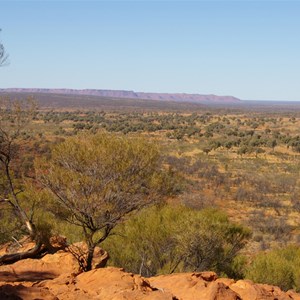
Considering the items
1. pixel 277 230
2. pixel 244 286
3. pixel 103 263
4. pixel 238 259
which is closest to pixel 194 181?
pixel 277 230

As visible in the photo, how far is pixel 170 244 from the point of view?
1370cm

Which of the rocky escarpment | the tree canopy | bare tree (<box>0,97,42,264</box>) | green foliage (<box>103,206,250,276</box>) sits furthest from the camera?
green foliage (<box>103,206,250,276</box>)

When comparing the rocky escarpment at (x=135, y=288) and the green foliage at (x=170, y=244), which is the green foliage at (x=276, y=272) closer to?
the green foliage at (x=170, y=244)

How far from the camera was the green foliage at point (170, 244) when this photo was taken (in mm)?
13297

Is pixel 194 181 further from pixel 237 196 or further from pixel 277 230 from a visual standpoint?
pixel 277 230

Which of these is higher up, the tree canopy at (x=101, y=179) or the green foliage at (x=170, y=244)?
the tree canopy at (x=101, y=179)

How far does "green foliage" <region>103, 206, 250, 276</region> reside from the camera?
1330 cm

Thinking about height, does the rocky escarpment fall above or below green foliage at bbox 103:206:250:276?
above

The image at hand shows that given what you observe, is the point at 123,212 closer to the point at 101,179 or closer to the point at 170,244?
the point at 101,179

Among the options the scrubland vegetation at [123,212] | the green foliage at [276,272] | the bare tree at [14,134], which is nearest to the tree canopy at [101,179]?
the scrubland vegetation at [123,212]

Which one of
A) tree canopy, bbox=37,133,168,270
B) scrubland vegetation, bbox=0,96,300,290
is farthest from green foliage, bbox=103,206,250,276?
tree canopy, bbox=37,133,168,270

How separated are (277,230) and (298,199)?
7.32 meters

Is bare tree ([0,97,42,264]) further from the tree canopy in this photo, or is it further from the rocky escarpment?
the rocky escarpment

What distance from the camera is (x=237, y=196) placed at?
1172 inches
